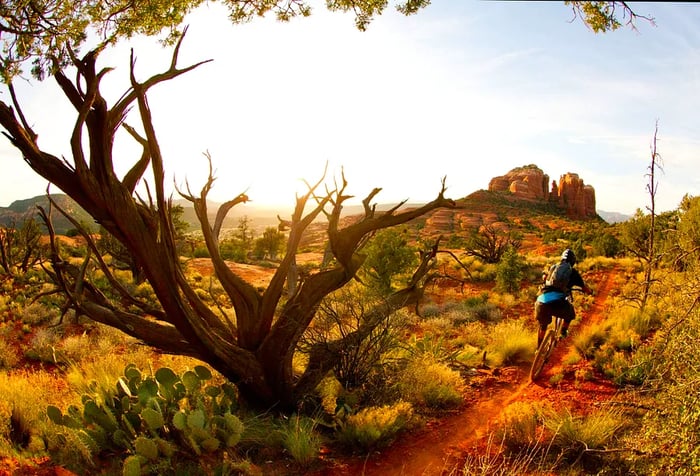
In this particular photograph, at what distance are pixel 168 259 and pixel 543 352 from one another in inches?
240

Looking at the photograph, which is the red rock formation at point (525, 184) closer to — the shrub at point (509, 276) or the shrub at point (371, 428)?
the shrub at point (509, 276)

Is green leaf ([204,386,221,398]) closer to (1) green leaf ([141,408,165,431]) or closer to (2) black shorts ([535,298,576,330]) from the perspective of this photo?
(1) green leaf ([141,408,165,431])

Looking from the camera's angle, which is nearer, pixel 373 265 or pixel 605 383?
pixel 605 383

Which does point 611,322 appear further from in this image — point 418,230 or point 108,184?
→ point 418,230

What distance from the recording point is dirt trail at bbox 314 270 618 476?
486 cm

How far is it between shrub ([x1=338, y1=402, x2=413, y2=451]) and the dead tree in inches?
29.9

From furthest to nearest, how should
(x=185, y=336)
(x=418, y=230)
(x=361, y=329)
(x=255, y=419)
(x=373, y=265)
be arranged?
(x=418, y=230) < (x=373, y=265) < (x=361, y=329) < (x=255, y=419) < (x=185, y=336)

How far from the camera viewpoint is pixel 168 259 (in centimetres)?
459

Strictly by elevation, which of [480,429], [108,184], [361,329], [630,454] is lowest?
[480,429]

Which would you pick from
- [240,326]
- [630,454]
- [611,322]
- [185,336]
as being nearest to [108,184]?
[185,336]

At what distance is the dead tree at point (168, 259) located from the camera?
4.29 meters

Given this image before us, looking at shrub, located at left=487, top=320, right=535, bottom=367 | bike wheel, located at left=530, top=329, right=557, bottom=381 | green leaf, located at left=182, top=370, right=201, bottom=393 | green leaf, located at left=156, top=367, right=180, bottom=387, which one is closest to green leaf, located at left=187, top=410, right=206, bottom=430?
green leaf, located at left=182, top=370, right=201, bottom=393

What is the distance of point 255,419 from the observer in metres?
5.29

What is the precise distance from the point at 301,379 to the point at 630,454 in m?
3.58
